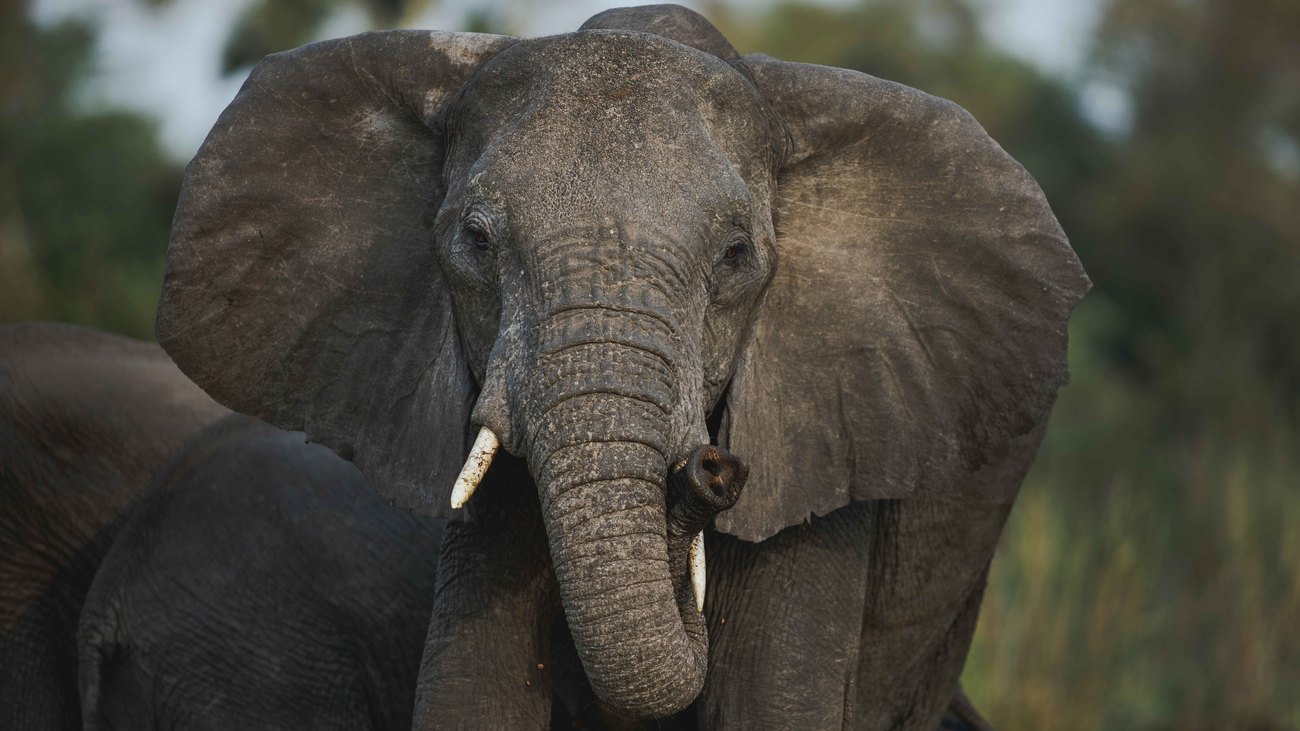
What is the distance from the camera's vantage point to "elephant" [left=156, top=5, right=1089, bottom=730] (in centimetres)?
354

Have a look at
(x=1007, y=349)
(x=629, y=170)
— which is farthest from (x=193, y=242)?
(x=1007, y=349)

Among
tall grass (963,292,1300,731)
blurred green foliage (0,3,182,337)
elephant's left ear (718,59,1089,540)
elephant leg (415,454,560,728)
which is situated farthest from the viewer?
blurred green foliage (0,3,182,337)

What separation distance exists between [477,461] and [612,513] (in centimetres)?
29

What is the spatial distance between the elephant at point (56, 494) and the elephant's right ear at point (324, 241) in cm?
140

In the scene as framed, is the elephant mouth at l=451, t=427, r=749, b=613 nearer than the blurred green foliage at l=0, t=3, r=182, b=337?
Yes

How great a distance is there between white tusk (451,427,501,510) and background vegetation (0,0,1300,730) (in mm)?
5239

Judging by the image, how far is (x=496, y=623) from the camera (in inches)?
150

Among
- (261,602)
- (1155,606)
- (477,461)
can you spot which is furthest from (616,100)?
(1155,606)

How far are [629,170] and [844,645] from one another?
1.18 metres

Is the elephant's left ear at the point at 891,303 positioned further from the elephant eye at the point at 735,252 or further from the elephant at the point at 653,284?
the elephant eye at the point at 735,252

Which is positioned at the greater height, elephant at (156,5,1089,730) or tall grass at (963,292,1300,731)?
elephant at (156,5,1089,730)

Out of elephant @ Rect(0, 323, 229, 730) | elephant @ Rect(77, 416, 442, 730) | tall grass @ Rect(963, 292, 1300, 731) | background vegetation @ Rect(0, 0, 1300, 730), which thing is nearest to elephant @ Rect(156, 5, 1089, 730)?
elephant @ Rect(77, 416, 442, 730)

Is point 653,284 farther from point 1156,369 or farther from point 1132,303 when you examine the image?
point 1132,303

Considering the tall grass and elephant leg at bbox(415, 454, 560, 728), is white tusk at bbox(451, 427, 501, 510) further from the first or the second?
the tall grass
